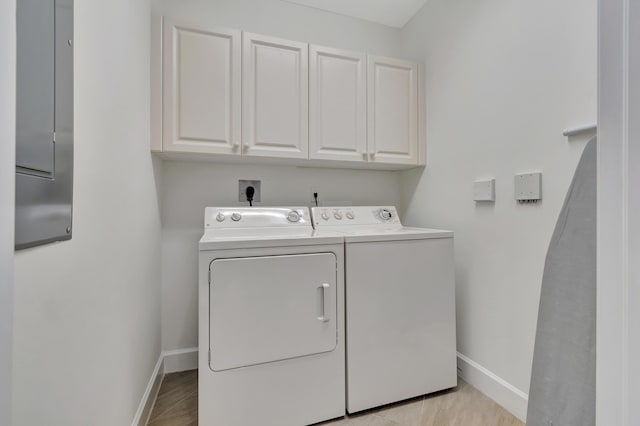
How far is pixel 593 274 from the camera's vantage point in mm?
775

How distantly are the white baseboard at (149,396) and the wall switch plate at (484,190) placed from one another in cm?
201

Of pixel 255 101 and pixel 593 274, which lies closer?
pixel 593 274

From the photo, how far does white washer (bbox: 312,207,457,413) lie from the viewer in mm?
1509

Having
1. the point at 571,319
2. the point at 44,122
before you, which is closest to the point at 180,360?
the point at 44,122

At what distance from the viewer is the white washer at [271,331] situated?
130 centimetres

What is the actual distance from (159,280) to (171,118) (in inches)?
39.8

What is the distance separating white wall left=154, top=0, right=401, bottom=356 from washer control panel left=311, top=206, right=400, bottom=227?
26 cm

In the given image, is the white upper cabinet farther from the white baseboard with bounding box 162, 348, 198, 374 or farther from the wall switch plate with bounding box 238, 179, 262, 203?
the white baseboard with bounding box 162, 348, 198, 374

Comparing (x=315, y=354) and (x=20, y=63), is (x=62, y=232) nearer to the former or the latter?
(x=20, y=63)

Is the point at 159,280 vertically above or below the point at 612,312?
below

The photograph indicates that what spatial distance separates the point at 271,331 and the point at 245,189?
108cm

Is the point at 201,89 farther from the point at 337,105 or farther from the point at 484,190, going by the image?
the point at 484,190

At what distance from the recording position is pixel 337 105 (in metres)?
1.98

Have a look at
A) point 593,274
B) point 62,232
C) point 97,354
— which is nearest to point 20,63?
point 62,232
